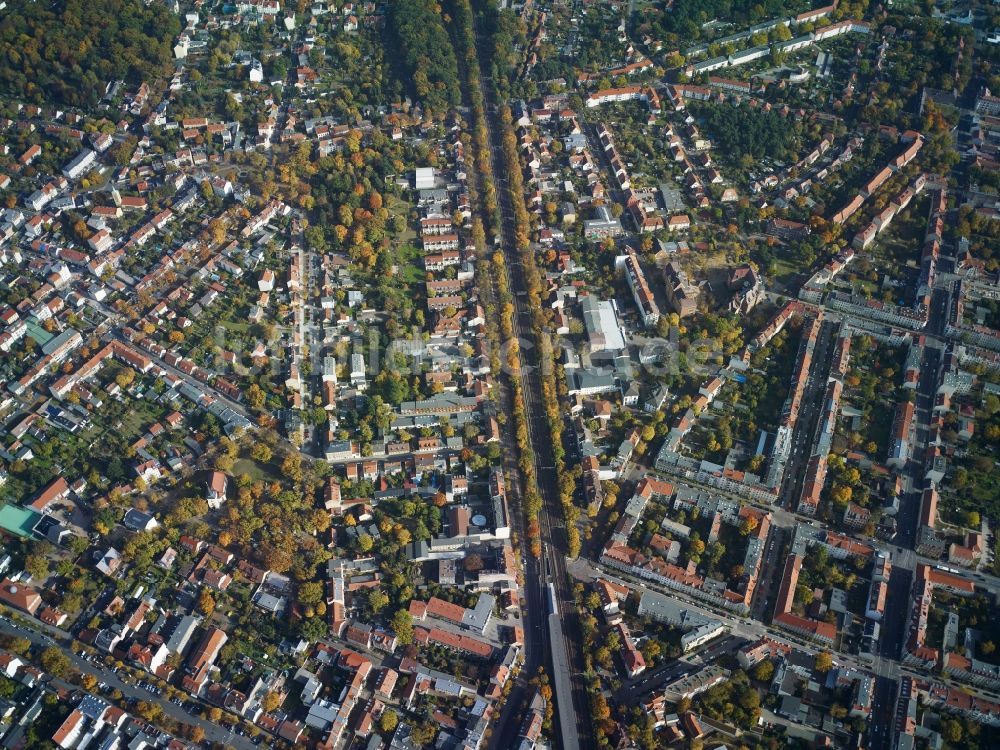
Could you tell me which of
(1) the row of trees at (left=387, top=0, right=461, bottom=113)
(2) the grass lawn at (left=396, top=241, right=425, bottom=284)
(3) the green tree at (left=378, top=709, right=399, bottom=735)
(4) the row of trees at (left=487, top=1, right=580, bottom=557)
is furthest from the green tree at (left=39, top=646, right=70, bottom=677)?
(1) the row of trees at (left=387, top=0, right=461, bottom=113)

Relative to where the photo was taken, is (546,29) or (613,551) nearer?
(613,551)

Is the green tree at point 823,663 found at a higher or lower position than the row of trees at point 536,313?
lower

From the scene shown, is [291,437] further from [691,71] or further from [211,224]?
[691,71]

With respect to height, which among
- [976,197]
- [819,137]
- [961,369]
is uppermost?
[819,137]

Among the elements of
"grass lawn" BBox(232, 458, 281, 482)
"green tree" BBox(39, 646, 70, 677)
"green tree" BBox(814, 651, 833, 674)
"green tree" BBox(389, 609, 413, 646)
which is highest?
"grass lawn" BBox(232, 458, 281, 482)

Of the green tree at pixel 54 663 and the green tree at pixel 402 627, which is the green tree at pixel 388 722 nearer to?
the green tree at pixel 402 627

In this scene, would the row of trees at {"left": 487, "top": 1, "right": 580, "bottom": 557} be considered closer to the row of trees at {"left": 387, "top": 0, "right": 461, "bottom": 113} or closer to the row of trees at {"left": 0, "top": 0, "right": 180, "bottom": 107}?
the row of trees at {"left": 387, "top": 0, "right": 461, "bottom": 113}

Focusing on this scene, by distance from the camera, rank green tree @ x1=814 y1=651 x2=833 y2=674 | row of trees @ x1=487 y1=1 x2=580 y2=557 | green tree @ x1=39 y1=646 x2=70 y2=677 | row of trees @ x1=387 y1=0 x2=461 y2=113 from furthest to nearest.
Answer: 1. row of trees @ x1=387 y1=0 x2=461 y2=113
2. row of trees @ x1=487 y1=1 x2=580 y2=557
3. green tree @ x1=814 y1=651 x2=833 y2=674
4. green tree @ x1=39 y1=646 x2=70 y2=677

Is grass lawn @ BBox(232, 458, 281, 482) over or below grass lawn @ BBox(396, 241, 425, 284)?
below

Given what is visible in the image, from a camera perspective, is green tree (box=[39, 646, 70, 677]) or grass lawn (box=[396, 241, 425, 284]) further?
grass lawn (box=[396, 241, 425, 284])

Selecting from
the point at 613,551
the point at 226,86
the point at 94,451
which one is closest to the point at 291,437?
the point at 94,451

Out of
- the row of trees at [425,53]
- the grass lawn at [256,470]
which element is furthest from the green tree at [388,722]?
the row of trees at [425,53]
